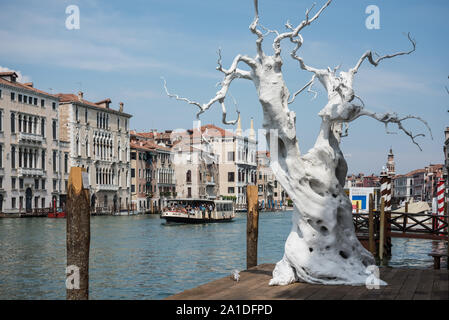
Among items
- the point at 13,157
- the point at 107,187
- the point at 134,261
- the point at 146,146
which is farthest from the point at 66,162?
the point at 134,261

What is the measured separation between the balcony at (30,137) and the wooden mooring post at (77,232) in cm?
4166

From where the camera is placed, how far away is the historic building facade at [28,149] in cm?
4584

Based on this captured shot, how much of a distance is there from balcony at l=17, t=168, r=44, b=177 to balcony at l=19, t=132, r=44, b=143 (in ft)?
7.62

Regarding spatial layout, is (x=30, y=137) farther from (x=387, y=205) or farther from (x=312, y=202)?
(x=312, y=202)

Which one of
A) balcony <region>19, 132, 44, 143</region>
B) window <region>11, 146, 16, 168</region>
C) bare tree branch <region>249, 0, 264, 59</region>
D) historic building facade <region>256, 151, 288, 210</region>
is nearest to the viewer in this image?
bare tree branch <region>249, 0, 264, 59</region>

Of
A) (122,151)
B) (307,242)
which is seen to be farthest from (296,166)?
(122,151)

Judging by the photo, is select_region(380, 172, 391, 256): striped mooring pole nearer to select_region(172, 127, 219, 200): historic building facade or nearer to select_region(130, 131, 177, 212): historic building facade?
select_region(130, 131, 177, 212): historic building facade

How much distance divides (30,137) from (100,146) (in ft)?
34.2

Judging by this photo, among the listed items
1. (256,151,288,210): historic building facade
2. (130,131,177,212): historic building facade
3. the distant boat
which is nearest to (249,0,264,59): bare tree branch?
the distant boat

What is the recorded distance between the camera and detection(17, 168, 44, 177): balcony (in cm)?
4709

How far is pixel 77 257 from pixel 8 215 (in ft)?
128

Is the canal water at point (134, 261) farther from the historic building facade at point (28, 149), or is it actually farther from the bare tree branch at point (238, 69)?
the historic building facade at point (28, 149)

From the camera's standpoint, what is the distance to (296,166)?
787cm

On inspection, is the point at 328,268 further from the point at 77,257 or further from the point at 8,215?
the point at 8,215
